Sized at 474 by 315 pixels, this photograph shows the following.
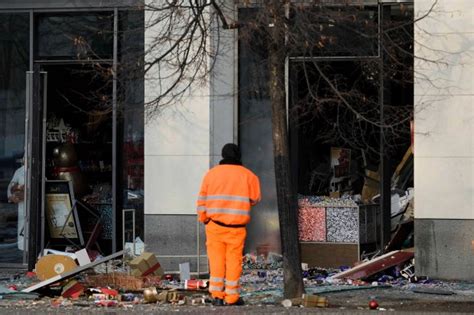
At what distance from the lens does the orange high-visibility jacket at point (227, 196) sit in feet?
38.5

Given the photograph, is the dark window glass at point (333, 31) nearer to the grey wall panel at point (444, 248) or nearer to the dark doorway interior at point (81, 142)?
the grey wall panel at point (444, 248)

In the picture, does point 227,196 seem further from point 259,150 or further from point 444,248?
point 259,150

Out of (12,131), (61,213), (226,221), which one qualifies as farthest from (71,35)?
(226,221)

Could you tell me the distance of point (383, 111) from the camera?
1500 centimetres

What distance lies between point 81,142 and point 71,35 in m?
1.61

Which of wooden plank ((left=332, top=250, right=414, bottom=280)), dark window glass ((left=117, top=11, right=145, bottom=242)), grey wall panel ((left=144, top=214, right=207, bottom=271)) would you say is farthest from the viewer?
dark window glass ((left=117, top=11, right=145, bottom=242))

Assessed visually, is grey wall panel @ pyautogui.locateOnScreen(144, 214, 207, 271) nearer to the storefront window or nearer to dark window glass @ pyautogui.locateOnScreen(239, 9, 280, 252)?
dark window glass @ pyautogui.locateOnScreen(239, 9, 280, 252)

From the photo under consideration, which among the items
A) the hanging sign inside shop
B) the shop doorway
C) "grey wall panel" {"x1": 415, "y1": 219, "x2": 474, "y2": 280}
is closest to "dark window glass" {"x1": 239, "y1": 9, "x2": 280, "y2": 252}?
the shop doorway

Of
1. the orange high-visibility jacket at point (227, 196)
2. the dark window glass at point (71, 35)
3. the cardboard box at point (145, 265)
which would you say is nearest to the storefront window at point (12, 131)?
the dark window glass at point (71, 35)

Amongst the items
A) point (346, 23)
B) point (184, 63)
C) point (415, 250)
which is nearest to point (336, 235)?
point (415, 250)

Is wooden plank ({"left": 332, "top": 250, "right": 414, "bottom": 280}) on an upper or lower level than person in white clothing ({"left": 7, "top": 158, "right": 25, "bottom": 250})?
lower

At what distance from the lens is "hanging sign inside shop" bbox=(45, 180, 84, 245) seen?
16.2 m

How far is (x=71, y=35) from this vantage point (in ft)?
52.5

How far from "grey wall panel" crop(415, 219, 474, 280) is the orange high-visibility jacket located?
10.4ft
